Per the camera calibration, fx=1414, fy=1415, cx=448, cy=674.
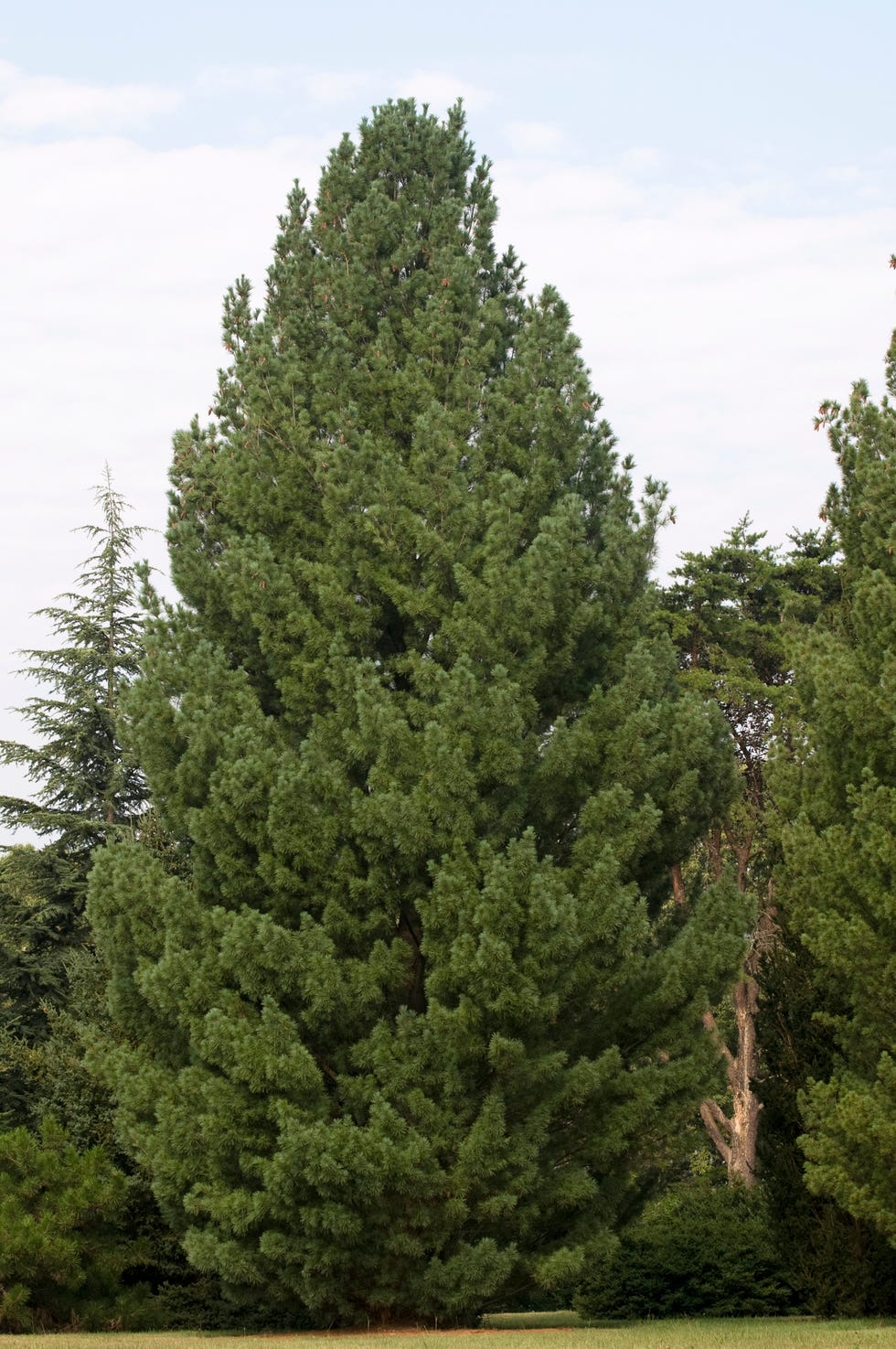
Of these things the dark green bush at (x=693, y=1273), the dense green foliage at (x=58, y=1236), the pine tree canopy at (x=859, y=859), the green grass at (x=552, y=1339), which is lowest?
the dark green bush at (x=693, y=1273)

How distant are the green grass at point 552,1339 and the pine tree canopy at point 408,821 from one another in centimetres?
52

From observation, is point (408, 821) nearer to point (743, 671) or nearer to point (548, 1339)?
point (548, 1339)

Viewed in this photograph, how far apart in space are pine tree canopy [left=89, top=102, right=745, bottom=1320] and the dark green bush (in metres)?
4.29

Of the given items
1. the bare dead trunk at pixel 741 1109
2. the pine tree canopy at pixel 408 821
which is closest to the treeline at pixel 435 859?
the pine tree canopy at pixel 408 821

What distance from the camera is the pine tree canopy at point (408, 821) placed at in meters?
12.4

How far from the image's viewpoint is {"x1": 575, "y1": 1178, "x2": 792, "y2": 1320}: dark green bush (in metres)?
17.8

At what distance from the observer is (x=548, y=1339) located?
1250cm

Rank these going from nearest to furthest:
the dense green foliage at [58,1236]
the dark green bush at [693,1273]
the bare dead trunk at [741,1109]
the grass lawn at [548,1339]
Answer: the grass lawn at [548,1339] < the dense green foliage at [58,1236] < the dark green bush at [693,1273] < the bare dead trunk at [741,1109]

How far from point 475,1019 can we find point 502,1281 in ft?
8.43

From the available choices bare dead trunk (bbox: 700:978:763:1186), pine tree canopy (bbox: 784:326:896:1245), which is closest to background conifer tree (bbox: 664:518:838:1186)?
bare dead trunk (bbox: 700:978:763:1186)

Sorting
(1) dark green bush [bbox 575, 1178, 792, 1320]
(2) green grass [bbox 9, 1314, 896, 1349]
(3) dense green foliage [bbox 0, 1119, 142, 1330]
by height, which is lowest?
(1) dark green bush [bbox 575, 1178, 792, 1320]

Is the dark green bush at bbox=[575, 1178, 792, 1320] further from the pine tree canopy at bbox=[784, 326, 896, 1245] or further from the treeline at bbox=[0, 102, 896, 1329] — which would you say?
the pine tree canopy at bbox=[784, 326, 896, 1245]

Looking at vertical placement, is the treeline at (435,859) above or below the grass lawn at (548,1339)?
above

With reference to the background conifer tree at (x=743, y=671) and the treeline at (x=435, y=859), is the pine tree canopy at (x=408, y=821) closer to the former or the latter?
the treeline at (x=435, y=859)
